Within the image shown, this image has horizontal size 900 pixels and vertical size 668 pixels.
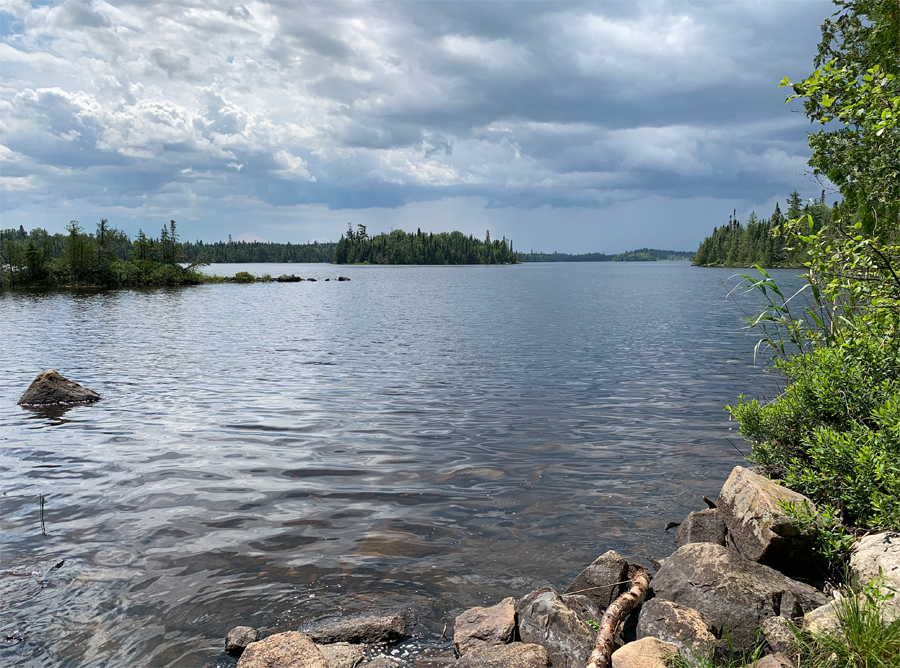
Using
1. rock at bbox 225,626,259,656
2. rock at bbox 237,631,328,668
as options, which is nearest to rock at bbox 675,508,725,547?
rock at bbox 237,631,328,668

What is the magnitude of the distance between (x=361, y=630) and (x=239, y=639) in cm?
151

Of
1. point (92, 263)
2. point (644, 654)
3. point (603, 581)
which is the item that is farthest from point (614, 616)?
point (92, 263)

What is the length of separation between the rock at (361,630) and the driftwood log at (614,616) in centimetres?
254

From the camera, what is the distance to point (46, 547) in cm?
934

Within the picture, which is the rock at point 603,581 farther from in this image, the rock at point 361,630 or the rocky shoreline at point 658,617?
the rock at point 361,630

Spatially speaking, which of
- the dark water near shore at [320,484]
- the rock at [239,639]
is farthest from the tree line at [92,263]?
the rock at [239,639]

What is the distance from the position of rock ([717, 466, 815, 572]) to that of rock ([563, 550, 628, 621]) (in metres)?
1.87

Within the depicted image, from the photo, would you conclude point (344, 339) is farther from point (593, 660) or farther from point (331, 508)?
point (593, 660)

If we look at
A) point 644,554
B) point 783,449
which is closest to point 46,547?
point 644,554

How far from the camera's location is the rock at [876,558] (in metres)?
5.88

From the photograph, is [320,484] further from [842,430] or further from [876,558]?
[842,430]

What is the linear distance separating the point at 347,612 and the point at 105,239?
107 metres

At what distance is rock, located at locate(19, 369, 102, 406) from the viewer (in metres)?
18.6

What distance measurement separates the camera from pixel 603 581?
7.43 m
